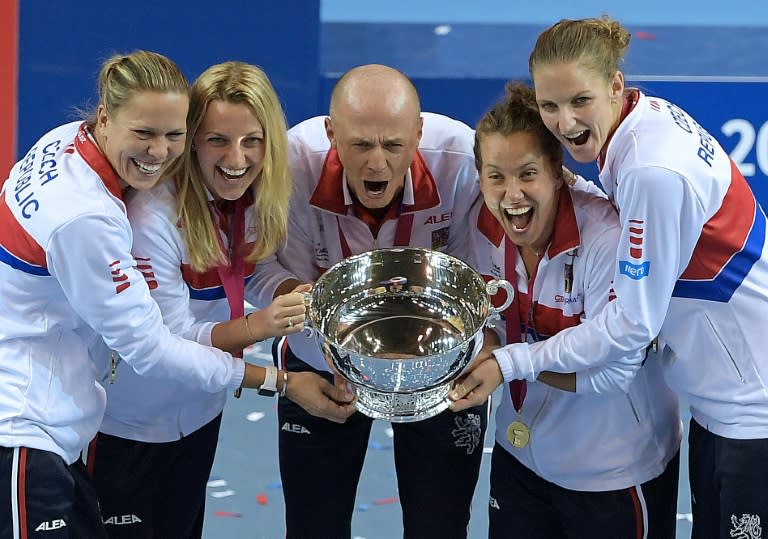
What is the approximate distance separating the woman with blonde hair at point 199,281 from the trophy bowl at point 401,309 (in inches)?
5.3

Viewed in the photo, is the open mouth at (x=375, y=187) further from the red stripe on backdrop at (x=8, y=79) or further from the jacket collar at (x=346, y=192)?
the red stripe on backdrop at (x=8, y=79)

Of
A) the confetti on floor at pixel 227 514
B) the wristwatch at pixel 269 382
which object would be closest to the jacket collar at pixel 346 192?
the wristwatch at pixel 269 382

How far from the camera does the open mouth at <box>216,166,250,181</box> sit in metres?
2.87

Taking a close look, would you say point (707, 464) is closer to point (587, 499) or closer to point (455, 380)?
point (587, 499)

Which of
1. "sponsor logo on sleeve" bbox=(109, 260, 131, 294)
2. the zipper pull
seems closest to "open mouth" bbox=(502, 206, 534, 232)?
"sponsor logo on sleeve" bbox=(109, 260, 131, 294)

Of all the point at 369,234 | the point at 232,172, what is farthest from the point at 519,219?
the point at 232,172

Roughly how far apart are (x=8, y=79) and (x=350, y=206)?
2.91 m

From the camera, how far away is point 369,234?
317 centimetres

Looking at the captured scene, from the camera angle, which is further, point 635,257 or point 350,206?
point 350,206

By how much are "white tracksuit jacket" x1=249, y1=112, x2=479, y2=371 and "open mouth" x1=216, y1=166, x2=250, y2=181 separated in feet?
0.95

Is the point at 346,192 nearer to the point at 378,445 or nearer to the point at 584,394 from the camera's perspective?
the point at 584,394

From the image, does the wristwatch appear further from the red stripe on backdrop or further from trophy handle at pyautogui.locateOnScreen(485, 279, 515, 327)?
the red stripe on backdrop

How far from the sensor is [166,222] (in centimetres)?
286

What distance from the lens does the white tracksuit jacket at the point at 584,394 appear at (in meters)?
2.87
